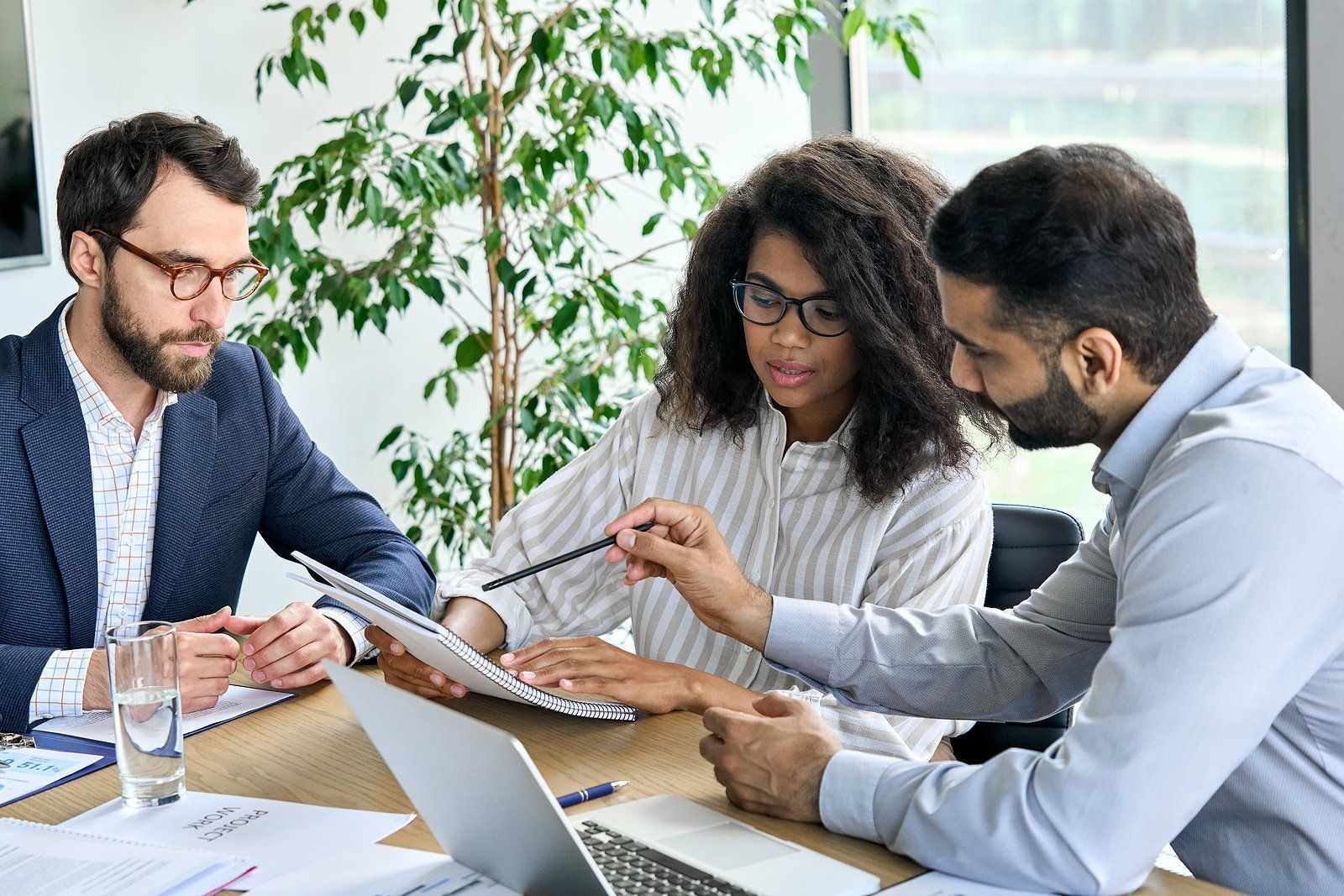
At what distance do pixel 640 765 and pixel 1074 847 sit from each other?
47 cm

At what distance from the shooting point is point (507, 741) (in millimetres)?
853

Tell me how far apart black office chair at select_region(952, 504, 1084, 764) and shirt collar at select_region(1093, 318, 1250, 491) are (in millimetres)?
594

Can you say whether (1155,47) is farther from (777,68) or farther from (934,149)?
(777,68)

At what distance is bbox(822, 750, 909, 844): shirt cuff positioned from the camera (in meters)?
1.10

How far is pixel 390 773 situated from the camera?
1.29 m

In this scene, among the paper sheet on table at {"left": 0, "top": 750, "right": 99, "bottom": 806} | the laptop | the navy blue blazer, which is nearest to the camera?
the laptop

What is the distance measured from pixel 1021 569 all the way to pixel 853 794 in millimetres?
748

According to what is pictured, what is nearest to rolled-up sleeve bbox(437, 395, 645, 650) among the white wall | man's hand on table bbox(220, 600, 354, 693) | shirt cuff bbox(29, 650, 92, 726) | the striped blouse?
the striped blouse

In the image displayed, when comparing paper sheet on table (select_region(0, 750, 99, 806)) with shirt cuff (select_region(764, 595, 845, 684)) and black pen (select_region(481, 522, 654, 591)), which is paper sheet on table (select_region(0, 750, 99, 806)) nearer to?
black pen (select_region(481, 522, 654, 591))

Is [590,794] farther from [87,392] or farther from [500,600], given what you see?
[87,392]

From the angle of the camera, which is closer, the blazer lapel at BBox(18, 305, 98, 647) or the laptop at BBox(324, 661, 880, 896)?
the laptop at BBox(324, 661, 880, 896)

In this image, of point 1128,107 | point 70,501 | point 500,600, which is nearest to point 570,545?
point 500,600

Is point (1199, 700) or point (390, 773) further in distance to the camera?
point (390, 773)

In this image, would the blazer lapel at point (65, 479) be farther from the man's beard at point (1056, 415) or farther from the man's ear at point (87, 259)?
the man's beard at point (1056, 415)
